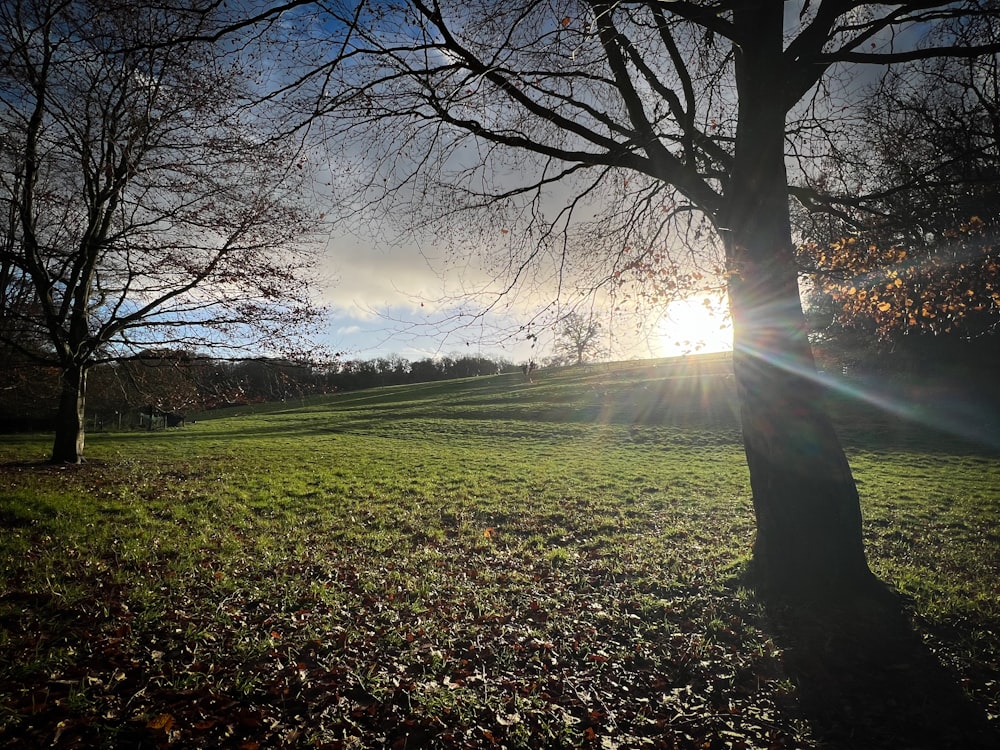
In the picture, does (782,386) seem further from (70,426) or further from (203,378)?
(70,426)

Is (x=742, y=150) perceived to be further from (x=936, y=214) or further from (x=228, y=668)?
(x=228, y=668)

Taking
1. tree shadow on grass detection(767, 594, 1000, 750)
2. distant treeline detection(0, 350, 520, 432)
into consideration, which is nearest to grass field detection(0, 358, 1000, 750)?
tree shadow on grass detection(767, 594, 1000, 750)

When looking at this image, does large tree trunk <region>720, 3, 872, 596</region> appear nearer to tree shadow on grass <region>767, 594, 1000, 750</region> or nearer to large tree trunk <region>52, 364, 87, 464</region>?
tree shadow on grass <region>767, 594, 1000, 750</region>

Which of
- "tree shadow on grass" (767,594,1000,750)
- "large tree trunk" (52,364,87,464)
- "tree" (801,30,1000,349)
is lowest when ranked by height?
"tree shadow on grass" (767,594,1000,750)

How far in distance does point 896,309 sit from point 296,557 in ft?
37.3

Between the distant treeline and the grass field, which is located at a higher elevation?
the distant treeline

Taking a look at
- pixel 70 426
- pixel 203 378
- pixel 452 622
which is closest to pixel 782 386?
pixel 452 622

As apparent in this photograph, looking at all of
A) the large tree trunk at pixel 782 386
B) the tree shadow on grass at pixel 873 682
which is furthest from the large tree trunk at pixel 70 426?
the tree shadow on grass at pixel 873 682

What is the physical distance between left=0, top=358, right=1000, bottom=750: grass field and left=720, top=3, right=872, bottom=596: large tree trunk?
73cm

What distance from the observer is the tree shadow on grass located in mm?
3652

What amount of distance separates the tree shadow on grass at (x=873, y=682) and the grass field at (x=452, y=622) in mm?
24

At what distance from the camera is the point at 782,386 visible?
5527mm

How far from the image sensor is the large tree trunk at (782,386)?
5426 mm

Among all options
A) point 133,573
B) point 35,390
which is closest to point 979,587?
point 133,573
